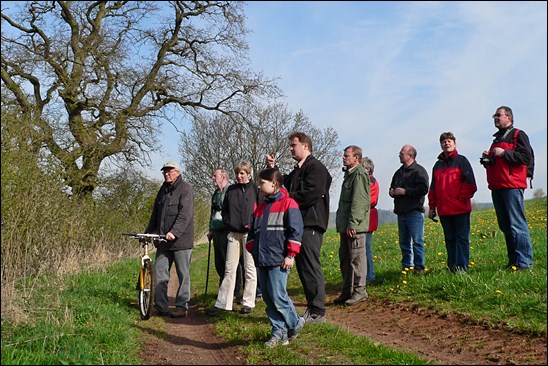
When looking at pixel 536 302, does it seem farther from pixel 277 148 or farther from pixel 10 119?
pixel 277 148

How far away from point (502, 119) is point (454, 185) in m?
1.23

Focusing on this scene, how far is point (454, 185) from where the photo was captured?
8477 mm

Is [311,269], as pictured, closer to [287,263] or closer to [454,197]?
[287,263]

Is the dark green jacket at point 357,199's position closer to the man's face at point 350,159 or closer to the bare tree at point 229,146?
the man's face at point 350,159

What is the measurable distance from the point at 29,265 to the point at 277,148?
97.6 ft

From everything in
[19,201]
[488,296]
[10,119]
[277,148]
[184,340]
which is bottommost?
[184,340]

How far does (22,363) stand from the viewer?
5.04 m

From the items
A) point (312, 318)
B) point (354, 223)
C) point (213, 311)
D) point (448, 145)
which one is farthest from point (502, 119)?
point (213, 311)

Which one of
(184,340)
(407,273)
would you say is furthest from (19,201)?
(407,273)

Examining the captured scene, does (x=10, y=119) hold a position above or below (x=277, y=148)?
below

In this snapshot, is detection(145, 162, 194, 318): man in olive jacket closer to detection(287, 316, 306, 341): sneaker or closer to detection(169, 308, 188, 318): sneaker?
detection(169, 308, 188, 318): sneaker

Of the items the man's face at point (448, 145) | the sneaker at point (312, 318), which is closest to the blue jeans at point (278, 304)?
the sneaker at point (312, 318)

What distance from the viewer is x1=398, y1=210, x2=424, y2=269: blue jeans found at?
9.22 meters

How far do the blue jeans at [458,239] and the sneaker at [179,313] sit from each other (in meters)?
4.14
